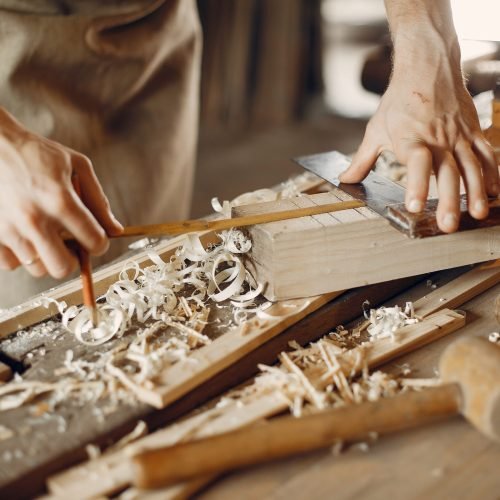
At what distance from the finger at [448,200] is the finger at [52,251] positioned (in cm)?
65

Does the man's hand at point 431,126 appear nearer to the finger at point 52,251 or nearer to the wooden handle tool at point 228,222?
the wooden handle tool at point 228,222

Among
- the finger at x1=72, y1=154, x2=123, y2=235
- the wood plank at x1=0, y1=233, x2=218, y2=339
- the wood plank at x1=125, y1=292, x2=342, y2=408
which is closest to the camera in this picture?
the wood plank at x1=125, y1=292, x2=342, y2=408

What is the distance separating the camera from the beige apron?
1708mm

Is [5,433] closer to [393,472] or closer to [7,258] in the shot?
[7,258]

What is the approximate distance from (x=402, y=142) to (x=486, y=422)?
0.62 m

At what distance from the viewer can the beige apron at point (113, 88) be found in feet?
5.60

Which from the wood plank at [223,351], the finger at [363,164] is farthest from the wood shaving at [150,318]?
the finger at [363,164]

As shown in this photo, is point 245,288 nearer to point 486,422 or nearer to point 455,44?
point 486,422

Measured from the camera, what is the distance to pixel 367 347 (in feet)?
3.64

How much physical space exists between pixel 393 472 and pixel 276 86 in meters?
4.90

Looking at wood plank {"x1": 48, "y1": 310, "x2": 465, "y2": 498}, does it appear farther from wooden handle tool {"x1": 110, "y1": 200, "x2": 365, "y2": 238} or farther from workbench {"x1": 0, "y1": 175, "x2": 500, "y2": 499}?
wooden handle tool {"x1": 110, "y1": 200, "x2": 365, "y2": 238}

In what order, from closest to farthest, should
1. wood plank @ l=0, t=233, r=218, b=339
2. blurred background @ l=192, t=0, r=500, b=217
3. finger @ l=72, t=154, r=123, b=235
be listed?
1. finger @ l=72, t=154, r=123, b=235
2. wood plank @ l=0, t=233, r=218, b=339
3. blurred background @ l=192, t=0, r=500, b=217

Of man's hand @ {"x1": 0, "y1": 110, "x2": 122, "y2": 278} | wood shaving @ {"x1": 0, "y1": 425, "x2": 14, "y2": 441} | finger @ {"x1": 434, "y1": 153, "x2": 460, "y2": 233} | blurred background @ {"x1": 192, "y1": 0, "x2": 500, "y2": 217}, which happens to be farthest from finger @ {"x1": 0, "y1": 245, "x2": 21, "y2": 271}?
blurred background @ {"x1": 192, "y1": 0, "x2": 500, "y2": 217}

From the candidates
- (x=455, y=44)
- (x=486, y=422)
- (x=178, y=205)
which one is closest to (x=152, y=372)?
(x=486, y=422)
